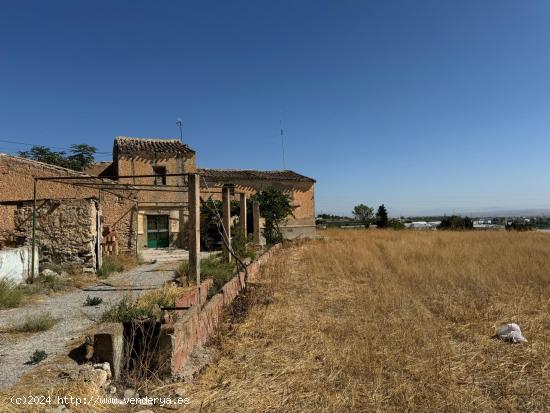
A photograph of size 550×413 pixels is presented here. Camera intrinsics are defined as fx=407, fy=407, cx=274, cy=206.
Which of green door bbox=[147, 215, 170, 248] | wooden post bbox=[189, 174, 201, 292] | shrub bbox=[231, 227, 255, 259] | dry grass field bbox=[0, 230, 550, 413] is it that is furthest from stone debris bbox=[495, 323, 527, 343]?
green door bbox=[147, 215, 170, 248]

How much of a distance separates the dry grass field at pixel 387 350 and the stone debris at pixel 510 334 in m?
0.12

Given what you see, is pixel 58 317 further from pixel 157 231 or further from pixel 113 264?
pixel 157 231

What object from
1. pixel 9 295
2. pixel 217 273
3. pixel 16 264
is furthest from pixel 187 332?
pixel 16 264

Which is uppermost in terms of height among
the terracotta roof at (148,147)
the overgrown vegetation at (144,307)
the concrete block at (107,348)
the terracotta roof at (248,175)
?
the terracotta roof at (148,147)

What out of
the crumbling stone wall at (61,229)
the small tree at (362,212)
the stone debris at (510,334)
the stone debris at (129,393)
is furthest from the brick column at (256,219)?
the small tree at (362,212)

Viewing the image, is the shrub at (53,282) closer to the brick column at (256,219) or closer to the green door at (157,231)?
the brick column at (256,219)

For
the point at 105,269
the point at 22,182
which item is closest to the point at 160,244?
the point at 22,182

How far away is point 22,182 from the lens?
44.5 ft

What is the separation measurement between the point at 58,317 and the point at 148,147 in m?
17.3

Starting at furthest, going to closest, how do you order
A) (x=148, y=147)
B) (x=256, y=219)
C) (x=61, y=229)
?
(x=148, y=147) → (x=256, y=219) → (x=61, y=229)

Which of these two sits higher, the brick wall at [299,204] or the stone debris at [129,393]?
the brick wall at [299,204]

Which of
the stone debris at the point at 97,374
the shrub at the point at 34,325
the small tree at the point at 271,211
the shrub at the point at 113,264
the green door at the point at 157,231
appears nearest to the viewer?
the stone debris at the point at 97,374

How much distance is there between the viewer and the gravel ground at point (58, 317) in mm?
4286

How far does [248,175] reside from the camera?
2608 centimetres
